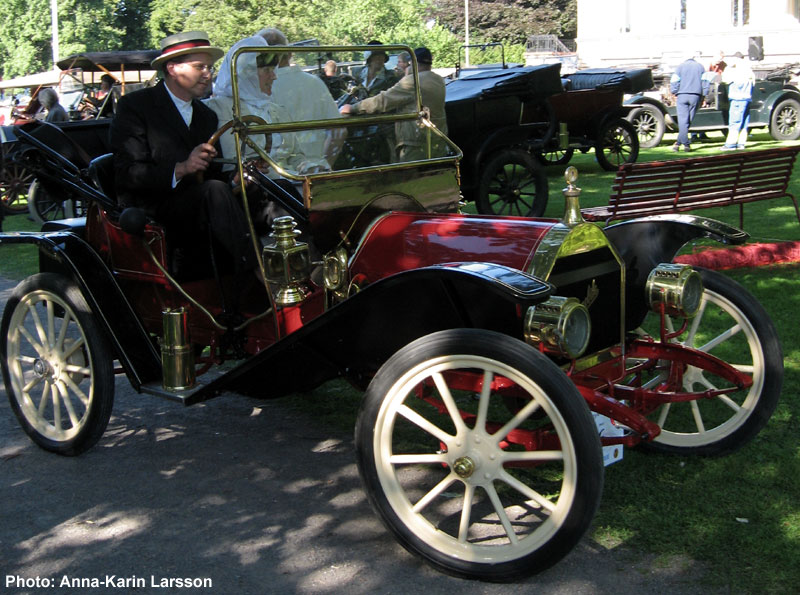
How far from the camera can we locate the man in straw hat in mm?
3904

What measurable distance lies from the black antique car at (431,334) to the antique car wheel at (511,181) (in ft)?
19.7

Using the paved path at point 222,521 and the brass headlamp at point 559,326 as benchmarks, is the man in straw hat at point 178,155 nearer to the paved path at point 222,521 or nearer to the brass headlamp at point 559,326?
the paved path at point 222,521

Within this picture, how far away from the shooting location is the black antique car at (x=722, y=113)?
18.4 meters

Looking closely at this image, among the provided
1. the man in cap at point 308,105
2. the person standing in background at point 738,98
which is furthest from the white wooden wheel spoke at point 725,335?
the person standing in background at point 738,98

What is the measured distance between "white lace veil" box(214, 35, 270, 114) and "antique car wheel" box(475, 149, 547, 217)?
258 inches

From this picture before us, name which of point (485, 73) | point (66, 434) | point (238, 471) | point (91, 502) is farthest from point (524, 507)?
point (485, 73)

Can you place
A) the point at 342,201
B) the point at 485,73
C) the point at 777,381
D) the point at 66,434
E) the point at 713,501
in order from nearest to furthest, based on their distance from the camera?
the point at 713,501
the point at 777,381
the point at 342,201
the point at 66,434
the point at 485,73

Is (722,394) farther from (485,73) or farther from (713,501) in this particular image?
(485,73)

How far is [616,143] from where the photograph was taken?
50.6 ft

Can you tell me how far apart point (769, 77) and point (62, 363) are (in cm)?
1994

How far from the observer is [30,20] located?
58.4 metres

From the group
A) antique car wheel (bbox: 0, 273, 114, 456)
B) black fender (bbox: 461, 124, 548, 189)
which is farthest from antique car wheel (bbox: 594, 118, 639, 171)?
antique car wheel (bbox: 0, 273, 114, 456)

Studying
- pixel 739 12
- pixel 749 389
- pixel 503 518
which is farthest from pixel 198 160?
pixel 739 12

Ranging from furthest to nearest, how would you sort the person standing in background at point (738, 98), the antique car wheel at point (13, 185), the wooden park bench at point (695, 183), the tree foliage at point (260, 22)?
the tree foliage at point (260, 22)
the person standing in background at point (738, 98)
the antique car wheel at point (13, 185)
the wooden park bench at point (695, 183)
